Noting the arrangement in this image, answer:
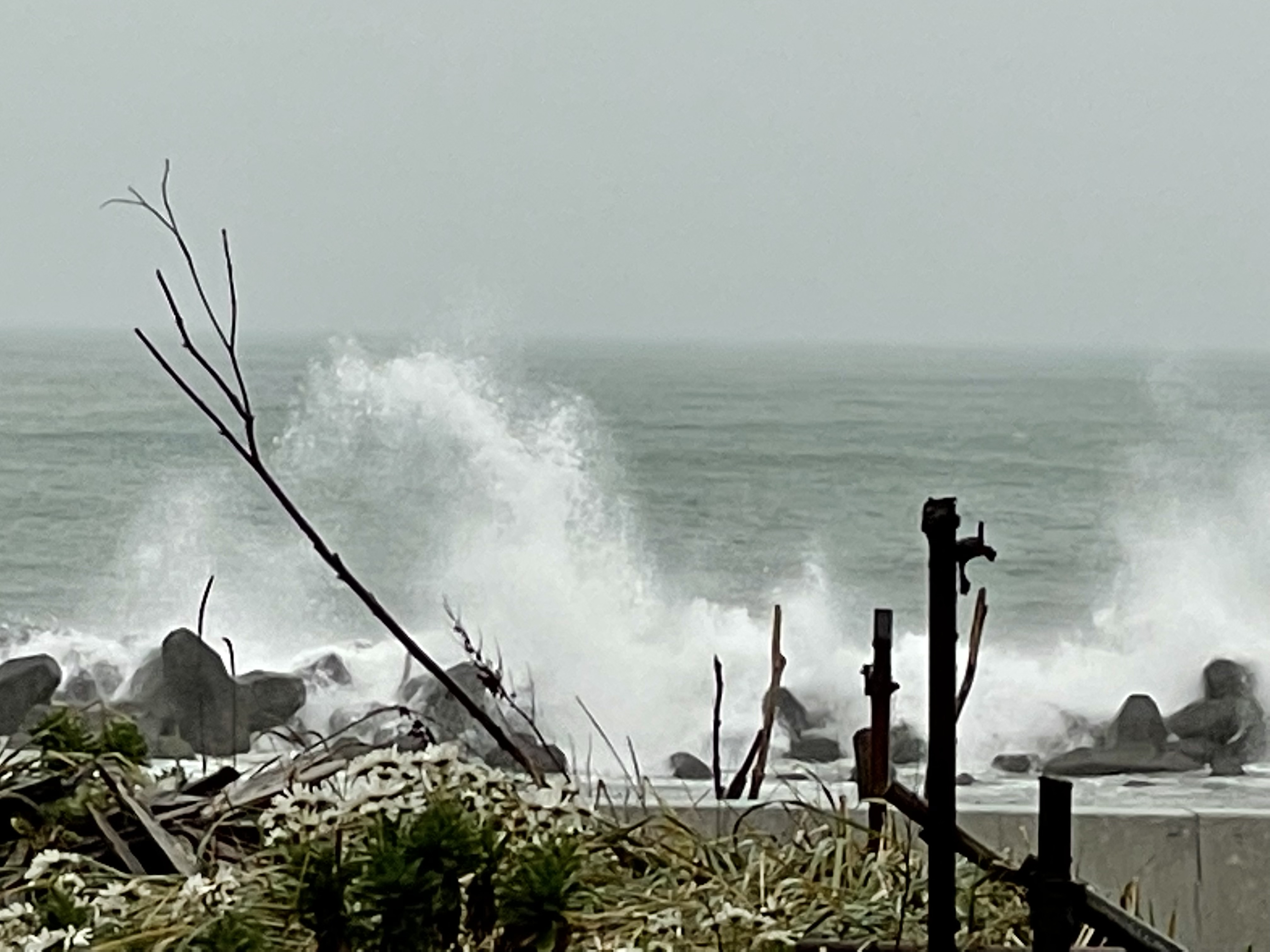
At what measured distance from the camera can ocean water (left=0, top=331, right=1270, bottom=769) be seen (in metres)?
9.84

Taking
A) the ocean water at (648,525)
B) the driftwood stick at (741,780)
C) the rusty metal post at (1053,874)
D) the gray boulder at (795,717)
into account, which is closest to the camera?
the rusty metal post at (1053,874)

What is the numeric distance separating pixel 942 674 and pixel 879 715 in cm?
44

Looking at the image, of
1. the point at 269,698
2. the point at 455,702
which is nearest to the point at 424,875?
the point at 455,702

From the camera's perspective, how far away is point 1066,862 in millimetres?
578

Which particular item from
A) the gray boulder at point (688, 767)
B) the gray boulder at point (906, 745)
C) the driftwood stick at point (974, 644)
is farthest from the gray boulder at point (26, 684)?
the driftwood stick at point (974, 644)

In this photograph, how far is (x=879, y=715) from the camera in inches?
40.6

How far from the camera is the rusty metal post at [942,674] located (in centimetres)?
59

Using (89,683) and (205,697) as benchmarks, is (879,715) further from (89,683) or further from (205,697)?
(89,683)

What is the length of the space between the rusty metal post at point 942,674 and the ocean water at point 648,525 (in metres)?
6.78

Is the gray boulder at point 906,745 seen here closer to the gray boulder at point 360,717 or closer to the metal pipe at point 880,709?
the gray boulder at point 360,717

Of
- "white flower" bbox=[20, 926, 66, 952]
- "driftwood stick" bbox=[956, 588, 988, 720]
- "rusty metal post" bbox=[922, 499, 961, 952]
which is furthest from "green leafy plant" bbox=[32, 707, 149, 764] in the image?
"rusty metal post" bbox=[922, 499, 961, 952]

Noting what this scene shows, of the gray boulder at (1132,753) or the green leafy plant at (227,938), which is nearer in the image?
the green leafy plant at (227,938)

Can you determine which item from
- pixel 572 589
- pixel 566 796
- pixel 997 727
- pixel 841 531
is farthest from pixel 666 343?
pixel 566 796

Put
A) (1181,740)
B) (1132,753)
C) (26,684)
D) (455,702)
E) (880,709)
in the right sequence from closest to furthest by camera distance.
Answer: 1. (880,709)
2. (455,702)
3. (26,684)
4. (1132,753)
5. (1181,740)
